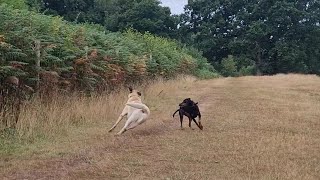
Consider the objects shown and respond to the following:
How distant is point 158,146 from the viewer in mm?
7926

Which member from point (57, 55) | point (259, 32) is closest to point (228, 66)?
point (259, 32)

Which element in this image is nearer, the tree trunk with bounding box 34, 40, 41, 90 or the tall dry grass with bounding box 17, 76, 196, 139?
the tall dry grass with bounding box 17, 76, 196, 139

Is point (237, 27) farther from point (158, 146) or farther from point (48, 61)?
point (158, 146)

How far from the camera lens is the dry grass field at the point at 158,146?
605 cm

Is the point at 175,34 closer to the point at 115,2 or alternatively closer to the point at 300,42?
the point at 115,2

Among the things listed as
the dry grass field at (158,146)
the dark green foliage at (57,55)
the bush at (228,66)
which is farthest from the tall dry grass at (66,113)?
the bush at (228,66)

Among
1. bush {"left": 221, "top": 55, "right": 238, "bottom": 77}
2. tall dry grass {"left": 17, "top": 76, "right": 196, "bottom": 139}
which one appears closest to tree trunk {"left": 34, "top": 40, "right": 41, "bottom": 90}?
tall dry grass {"left": 17, "top": 76, "right": 196, "bottom": 139}

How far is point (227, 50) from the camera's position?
6800 cm

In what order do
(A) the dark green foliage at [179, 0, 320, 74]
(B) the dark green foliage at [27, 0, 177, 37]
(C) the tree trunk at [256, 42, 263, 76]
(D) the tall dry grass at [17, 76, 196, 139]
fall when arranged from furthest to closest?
(C) the tree trunk at [256, 42, 263, 76] → (A) the dark green foliage at [179, 0, 320, 74] → (B) the dark green foliage at [27, 0, 177, 37] → (D) the tall dry grass at [17, 76, 196, 139]

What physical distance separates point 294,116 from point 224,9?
6042 centimetres

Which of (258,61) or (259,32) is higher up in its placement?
(259,32)

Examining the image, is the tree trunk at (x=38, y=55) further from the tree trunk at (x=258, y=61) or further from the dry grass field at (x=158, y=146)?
the tree trunk at (x=258, y=61)

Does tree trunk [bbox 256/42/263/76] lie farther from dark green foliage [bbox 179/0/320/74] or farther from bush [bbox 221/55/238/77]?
bush [bbox 221/55/238/77]

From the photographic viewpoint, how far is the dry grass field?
19.8ft
